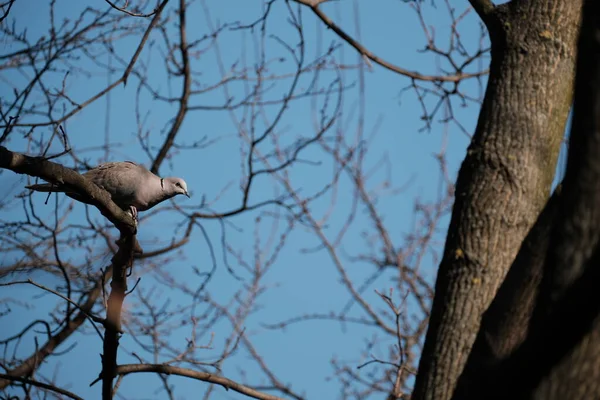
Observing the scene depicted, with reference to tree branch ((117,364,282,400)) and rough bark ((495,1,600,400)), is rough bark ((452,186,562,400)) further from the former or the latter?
tree branch ((117,364,282,400))

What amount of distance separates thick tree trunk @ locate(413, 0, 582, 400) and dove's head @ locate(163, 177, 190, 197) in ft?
9.54

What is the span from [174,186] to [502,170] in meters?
3.14

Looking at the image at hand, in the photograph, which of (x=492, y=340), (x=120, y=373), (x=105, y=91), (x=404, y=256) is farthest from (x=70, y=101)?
(x=404, y=256)

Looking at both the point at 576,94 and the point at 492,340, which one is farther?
the point at 492,340

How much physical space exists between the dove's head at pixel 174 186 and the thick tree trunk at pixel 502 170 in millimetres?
2909

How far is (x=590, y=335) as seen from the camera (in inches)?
60.7

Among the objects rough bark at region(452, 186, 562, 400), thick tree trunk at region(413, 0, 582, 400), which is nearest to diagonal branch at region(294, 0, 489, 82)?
thick tree trunk at region(413, 0, 582, 400)

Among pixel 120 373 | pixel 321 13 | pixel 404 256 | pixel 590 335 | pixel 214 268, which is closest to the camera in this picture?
pixel 590 335

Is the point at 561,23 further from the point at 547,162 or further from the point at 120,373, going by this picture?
the point at 120,373

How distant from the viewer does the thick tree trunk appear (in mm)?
2525

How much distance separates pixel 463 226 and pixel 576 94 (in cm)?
120

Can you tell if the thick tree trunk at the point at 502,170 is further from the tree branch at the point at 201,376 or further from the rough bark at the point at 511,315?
the tree branch at the point at 201,376

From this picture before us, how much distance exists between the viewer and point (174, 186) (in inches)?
209

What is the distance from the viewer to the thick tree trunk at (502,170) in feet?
8.29
